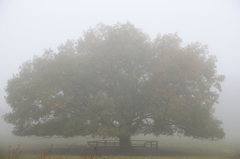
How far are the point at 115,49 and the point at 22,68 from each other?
1088 centimetres

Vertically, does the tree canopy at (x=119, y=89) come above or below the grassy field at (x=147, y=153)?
above

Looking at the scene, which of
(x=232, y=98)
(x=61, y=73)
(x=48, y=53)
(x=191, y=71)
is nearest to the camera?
(x=191, y=71)

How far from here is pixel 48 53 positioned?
2170 centimetres

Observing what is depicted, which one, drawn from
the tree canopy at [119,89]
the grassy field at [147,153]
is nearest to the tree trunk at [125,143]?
the tree canopy at [119,89]

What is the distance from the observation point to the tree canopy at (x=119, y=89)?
56.9 feet

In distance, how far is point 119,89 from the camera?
62.2 ft

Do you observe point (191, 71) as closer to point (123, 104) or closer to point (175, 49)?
point (175, 49)

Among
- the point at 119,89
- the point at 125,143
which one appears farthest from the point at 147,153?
the point at 119,89

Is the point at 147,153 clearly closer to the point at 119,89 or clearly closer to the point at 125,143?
the point at 125,143

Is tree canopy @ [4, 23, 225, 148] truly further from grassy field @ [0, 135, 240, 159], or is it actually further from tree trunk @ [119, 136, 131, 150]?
grassy field @ [0, 135, 240, 159]

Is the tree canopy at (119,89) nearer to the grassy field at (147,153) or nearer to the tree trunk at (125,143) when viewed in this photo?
the tree trunk at (125,143)

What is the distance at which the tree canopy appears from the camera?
1733 cm

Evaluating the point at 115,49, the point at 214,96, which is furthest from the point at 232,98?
the point at 115,49

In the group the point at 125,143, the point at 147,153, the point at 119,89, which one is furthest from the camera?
the point at 125,143
